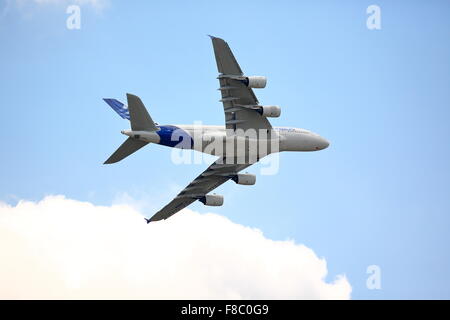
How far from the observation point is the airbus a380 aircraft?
68.4 metres

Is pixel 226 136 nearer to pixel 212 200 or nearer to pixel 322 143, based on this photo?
pixel 212 200

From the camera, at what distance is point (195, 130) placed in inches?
2830

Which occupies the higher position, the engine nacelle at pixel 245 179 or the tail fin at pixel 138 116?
the tail fin at pixel 138 116

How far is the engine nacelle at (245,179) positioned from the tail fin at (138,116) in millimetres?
11608

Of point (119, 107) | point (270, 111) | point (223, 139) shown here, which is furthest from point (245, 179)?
point (119, 107)

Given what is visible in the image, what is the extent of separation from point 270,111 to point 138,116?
11.5 m

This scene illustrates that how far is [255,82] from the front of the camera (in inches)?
2712

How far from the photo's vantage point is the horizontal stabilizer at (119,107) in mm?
75125

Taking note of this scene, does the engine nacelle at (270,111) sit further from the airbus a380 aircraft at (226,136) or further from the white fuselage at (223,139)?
the white fuselage at (223,139)

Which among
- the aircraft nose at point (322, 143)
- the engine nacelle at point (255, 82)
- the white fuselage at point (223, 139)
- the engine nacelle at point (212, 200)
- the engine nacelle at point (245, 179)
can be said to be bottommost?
the engine nacelle at point (212, 200)

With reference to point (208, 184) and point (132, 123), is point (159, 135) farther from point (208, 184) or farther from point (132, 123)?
point (208, 184)

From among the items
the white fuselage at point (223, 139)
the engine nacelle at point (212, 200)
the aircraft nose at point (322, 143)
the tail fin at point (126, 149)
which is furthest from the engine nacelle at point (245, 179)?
the tail fin at point (126, 149)

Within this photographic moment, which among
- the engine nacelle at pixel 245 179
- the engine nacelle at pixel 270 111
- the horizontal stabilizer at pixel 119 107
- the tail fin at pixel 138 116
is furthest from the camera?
the engine nacelle at pixel 245 179
